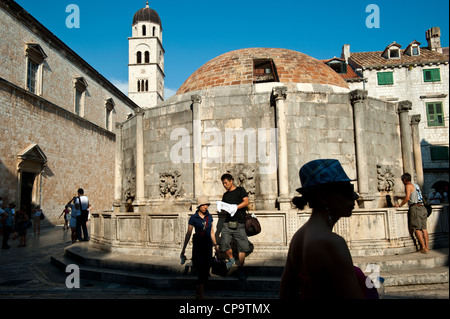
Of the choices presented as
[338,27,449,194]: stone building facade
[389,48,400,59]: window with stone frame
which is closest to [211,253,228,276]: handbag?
[338,27,449,194]: stone building facade

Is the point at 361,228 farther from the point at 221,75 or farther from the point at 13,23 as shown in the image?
the point at 13,23

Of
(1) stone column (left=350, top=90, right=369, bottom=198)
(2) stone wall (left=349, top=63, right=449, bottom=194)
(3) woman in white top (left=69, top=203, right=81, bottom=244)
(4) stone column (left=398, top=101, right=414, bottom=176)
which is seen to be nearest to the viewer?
(1) stone column (left=350, top=90, right=369, bottom=198)

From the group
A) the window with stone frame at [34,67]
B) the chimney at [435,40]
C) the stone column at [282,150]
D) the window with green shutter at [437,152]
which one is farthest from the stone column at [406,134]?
the chimney at [435,40]

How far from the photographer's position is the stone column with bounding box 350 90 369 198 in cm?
936

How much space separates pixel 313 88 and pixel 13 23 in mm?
21135

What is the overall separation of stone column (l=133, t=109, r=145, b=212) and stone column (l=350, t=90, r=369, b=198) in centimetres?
647

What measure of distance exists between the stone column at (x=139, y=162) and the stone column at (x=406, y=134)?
837 centimetres

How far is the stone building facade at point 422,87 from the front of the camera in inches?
1224

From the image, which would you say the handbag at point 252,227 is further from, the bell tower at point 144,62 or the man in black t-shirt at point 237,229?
the bell tower at point 144,62

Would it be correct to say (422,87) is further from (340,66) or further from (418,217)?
(418,217)

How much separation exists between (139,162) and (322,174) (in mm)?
9592

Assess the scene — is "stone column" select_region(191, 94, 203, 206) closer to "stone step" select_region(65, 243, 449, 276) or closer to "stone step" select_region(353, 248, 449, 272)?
"stone step" select_region(65, 243, 449, 276)

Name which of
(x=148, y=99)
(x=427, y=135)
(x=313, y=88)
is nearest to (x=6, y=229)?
(x=313, y=88)

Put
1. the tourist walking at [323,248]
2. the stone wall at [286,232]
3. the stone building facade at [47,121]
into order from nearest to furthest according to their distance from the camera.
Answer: the tourist walking at [323,248] → the stone wall at [286,232] → the stone building facade at [47,121]
